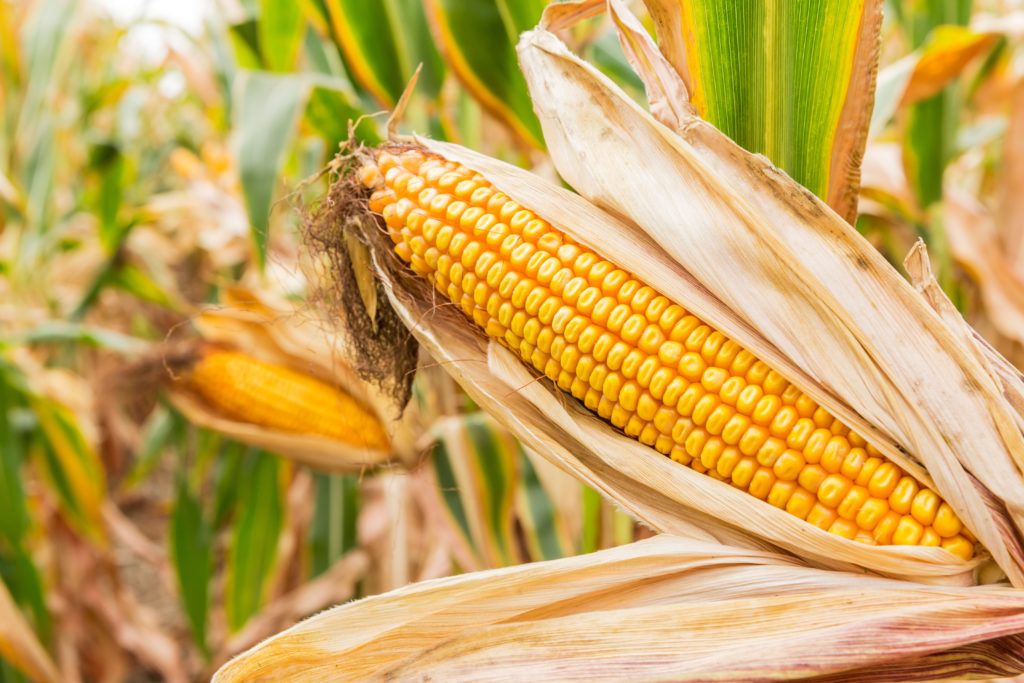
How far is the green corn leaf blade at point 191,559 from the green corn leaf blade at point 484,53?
1517 mm

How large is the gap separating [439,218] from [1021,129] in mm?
1582

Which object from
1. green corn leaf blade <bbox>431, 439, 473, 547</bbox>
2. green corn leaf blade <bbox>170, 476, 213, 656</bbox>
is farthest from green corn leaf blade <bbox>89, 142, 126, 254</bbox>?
green corn leaf blade <bbox>431, 439, 473, 547</bbox>

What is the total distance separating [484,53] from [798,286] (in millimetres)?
735

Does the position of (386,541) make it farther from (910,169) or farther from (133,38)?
(133,38)

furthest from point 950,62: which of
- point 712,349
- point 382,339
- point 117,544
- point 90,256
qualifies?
point 117,544

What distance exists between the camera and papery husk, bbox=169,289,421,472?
1411 mm

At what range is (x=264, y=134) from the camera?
4.10 feet

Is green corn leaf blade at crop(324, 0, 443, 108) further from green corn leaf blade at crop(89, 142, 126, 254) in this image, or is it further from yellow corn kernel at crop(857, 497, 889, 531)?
green corn leaf blade at crop(89, 142, 126, 254)

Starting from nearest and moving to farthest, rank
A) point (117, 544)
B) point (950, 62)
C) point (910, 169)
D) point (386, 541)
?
→ point (950, 62)
point (910, 169)
point (386, 541)
point (117, 544)

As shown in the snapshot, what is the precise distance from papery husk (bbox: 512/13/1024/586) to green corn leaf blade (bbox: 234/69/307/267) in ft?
2.23

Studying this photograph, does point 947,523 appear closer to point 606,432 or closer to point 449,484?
point 606,432

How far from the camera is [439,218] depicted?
0.73m

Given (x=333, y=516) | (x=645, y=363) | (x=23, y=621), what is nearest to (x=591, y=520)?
(x=645, y=363)

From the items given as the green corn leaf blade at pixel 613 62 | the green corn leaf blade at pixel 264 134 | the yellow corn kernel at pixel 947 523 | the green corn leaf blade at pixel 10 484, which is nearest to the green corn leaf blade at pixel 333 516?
the green corn leaf blade at pixel 10 484
